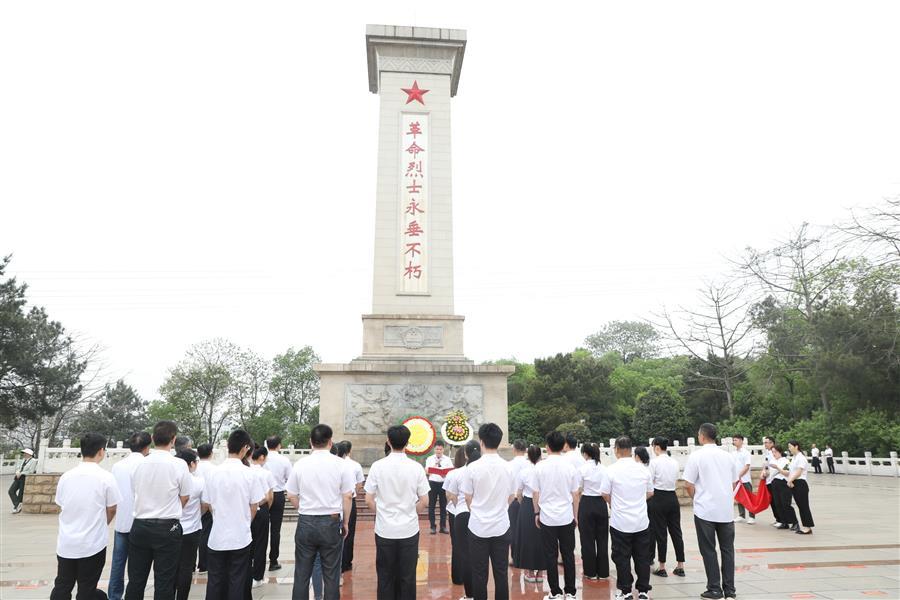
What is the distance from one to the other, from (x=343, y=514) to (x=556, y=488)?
1.73 meters

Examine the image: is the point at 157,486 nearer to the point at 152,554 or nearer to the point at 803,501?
the point at 152,554

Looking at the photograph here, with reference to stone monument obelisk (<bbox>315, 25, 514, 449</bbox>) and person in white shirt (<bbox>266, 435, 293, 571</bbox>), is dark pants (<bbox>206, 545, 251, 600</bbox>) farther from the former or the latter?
stone monument obelisk (<bbox>315, 25, 514, 449</bbox>)

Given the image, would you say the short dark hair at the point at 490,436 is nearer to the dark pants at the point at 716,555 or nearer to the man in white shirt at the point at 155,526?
the dark pants at the point at 716,555

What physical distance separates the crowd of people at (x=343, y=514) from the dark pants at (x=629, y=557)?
0.01m

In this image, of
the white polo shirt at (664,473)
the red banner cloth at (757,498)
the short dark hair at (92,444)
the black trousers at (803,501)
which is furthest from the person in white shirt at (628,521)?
the red banner cloth at (757,498)

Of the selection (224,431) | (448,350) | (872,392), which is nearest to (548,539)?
(448,350)

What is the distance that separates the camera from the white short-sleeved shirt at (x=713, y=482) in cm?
463

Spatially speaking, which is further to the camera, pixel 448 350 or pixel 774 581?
pixel 448 350

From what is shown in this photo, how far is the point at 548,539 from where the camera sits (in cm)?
464

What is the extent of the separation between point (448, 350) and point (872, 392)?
1532 cm

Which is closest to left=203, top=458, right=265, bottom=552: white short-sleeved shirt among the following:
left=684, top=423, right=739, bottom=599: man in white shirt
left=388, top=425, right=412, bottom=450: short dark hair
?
left=388, top=425, right=412, bottom=450: short dark hair

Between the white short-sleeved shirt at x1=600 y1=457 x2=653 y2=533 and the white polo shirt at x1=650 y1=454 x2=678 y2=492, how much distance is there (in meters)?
0.95

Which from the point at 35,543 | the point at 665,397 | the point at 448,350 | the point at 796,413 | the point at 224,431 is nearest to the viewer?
the point at 35,543

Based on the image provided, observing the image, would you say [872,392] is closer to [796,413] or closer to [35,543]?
[796,413]
